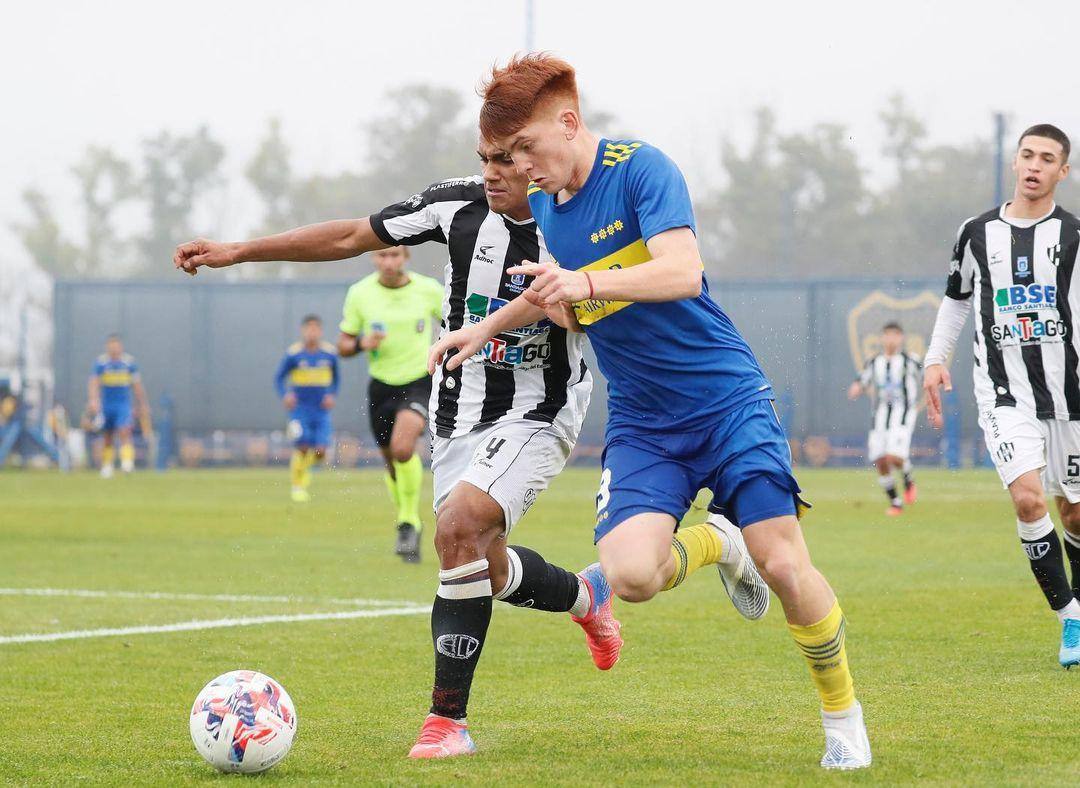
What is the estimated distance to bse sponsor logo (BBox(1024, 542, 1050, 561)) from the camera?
263 inches

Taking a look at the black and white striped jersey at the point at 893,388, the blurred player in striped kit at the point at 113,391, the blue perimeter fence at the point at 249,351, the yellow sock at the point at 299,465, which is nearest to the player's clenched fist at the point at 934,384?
the black and white striped jersey at the point at 893,388

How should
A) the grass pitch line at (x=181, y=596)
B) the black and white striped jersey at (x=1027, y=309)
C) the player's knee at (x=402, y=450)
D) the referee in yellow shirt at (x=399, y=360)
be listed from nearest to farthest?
the black and white striped jersey at (x=1027, y=309) < the grass pitch line at (x=181, y=596) < the player's knee at (x=402, y=450) < the referee in yellow shirt at (x=399, y=360)

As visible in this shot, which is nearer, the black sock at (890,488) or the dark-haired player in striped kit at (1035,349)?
the dark-haired player in striped kit at (1035,349)

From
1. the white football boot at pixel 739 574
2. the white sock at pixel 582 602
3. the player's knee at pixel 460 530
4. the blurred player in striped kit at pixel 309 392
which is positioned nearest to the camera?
the player's knee at pixel 460 530

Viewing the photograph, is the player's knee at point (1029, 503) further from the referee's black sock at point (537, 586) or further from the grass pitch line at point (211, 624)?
the grass pitch line at point (211, 624)

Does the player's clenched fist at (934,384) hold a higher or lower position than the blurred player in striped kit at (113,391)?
higher

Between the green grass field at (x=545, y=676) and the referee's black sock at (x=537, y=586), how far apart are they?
14.8 inches

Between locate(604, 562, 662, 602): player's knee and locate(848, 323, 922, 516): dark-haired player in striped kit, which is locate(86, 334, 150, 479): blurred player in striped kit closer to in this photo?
locate(848, 323, 922, 516): dark-haired player in striped kit

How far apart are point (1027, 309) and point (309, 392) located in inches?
588

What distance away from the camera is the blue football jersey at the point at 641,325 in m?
4.63

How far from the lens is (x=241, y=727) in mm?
4598

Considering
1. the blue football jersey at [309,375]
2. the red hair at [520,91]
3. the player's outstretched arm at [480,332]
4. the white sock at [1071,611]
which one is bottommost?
the blue football jersey at [309,375]

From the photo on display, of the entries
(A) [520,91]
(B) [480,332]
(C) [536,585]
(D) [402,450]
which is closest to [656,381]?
(B) [480,332]

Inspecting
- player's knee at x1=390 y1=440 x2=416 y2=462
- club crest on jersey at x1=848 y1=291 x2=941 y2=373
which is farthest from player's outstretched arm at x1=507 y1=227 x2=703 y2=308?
club crest on jersey at x1=848 y1=291 x2=941 y2=373
